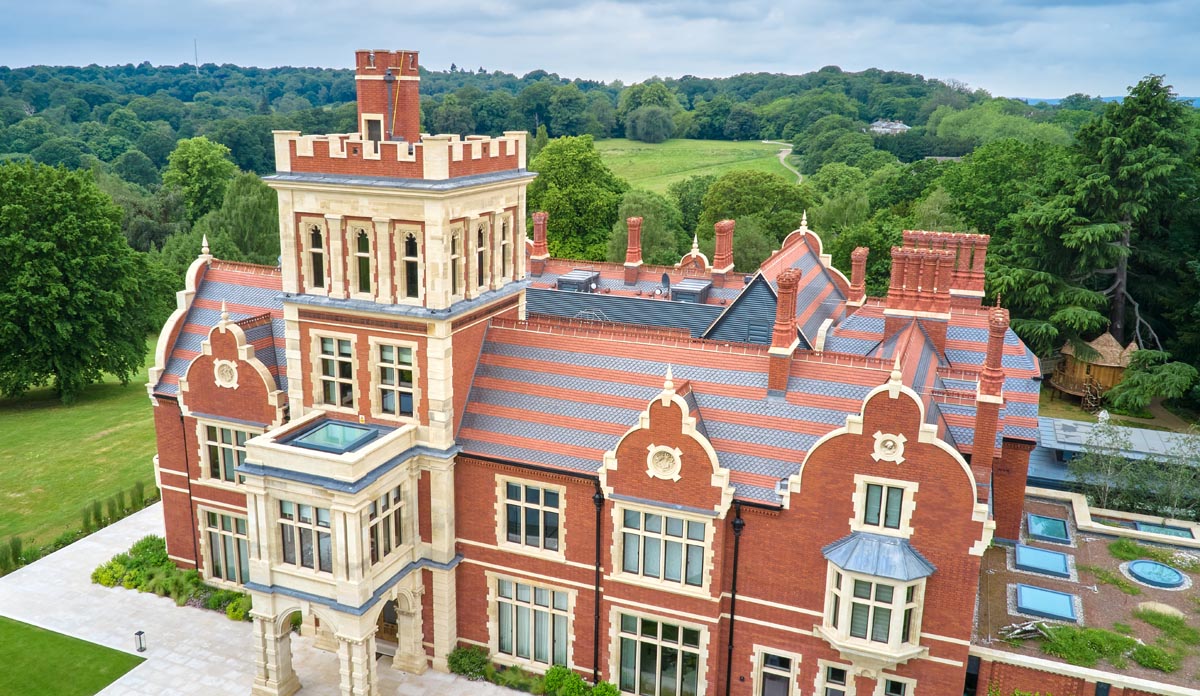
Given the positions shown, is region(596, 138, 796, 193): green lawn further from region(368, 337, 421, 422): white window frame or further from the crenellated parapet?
region(368, 337, 421, 422): white window frame

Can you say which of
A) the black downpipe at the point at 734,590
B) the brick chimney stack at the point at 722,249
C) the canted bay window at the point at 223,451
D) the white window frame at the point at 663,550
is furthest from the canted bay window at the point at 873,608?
the brick chimney stack at the point at 722,249

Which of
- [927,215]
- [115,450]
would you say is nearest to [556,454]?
[115,450]

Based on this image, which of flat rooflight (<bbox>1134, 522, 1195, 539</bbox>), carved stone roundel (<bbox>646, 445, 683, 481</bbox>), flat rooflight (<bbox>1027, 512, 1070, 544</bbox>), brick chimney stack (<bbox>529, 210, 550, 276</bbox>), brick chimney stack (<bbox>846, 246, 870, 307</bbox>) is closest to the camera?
carved stone roundel (<bbox>646, 445, 683, 481</bbox>)

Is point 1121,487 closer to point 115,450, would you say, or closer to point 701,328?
point 701,328

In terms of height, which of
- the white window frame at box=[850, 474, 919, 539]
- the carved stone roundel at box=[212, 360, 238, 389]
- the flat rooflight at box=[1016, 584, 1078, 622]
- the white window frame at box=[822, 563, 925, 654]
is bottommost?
the flat rooflight at box=[1016, 584, 1078, 622]

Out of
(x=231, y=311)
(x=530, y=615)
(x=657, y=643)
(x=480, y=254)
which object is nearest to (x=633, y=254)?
(x=480, y=254)

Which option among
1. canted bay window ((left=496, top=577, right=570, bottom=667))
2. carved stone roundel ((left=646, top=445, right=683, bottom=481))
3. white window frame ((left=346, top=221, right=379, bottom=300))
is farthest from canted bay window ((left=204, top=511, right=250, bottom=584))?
carved stone roundel ((left=646, top=445, right=683, bottom=481))
